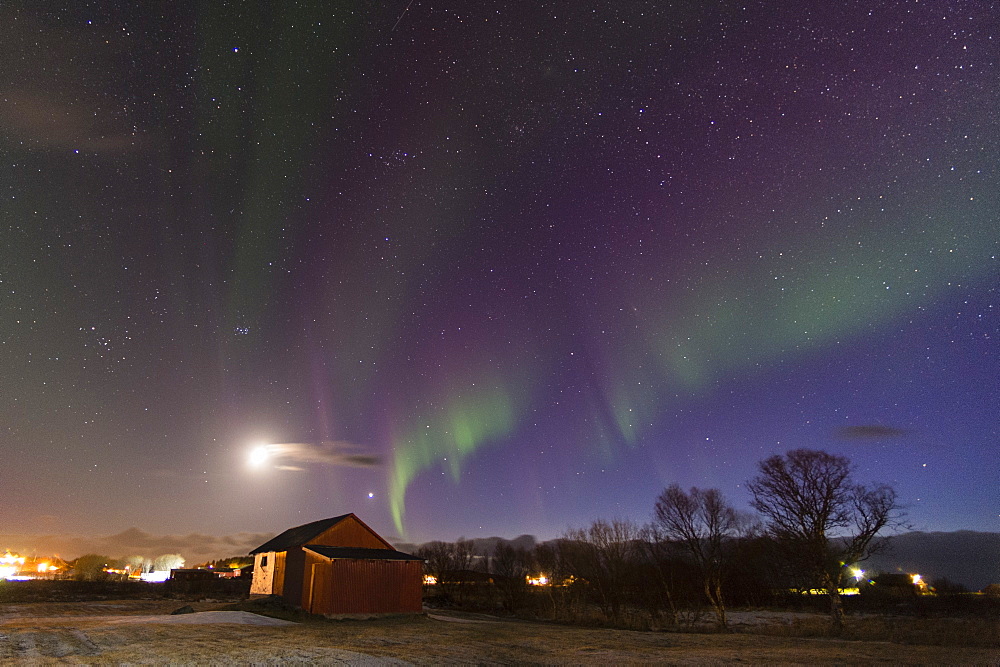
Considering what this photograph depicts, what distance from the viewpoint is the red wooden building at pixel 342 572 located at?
3197 centimetres

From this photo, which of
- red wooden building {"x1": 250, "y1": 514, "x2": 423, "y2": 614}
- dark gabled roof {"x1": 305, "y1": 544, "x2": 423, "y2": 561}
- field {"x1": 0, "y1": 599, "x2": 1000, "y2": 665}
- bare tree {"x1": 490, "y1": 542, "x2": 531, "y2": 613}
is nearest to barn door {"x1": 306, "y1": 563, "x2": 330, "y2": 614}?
red wooden building {"x1": 250, "y1": 514, "x2": 423, "y2": 614}

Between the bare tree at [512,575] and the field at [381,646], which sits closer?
the field at [381,646]

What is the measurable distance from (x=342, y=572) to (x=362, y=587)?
65.0 inches

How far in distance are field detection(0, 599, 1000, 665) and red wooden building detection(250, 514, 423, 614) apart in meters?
2.60

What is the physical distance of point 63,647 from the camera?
57.4 feet

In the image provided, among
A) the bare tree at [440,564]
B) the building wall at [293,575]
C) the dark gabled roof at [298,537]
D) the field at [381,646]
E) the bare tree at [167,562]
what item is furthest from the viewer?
the bare tree at [167,562]

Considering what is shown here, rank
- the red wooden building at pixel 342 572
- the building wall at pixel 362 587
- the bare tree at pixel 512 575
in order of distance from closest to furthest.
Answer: the building wall at pixel 362 587
the red wooden building at pixel 342 572
the bare tree at pixel 512 575

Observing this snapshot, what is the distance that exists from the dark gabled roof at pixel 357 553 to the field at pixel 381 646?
4.57 m

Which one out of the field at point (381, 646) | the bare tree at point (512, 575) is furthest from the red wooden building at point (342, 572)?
the bare tree at point (512, 575)

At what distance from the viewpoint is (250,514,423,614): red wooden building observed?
105 ft

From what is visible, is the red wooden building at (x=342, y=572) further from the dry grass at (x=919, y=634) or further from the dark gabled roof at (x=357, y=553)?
the dry grass at (x=919, y=634)

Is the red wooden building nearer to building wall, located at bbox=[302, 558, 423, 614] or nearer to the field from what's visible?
building wall, located at bbox=[302, 558, 423, 614]

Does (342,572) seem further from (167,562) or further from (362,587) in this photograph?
(167,562)

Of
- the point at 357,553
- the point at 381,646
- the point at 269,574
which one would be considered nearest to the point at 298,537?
the point at 269,574
